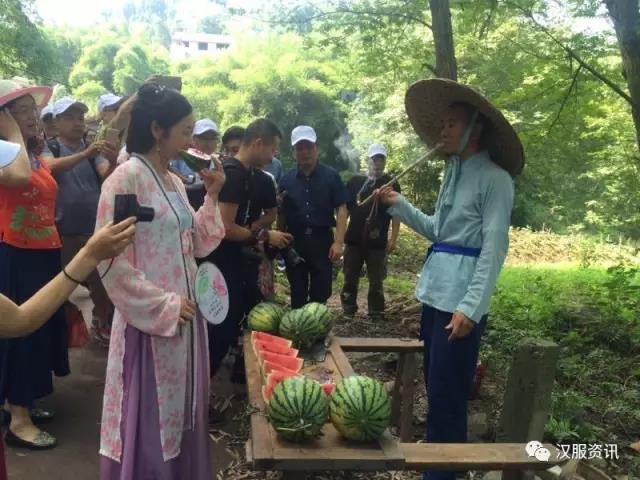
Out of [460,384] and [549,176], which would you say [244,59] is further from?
[460,384]

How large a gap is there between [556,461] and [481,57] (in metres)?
12.4

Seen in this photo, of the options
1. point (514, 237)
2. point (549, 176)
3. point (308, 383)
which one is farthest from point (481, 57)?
point (308, 383)

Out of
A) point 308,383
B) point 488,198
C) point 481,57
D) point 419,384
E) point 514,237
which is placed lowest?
point 514,237

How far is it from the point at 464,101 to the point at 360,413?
1.83 meters

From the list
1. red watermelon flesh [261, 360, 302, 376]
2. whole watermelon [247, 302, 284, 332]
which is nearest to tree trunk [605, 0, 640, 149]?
whole watermelon [247, 302, 284, 332]

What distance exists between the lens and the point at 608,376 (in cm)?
571

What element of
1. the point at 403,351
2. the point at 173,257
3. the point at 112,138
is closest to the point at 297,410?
the point at 173,257

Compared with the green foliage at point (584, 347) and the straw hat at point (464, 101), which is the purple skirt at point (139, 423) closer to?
the straw hat at point (464, 101)

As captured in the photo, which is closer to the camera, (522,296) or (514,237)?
(522,296)

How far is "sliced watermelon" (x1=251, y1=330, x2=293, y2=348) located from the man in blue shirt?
183 cm

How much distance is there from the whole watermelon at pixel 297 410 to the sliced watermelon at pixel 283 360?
697mm

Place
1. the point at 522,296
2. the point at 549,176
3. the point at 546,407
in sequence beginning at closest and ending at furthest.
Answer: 1. the point at 546,407
2. the point at 522,296
3. the point at 549,176

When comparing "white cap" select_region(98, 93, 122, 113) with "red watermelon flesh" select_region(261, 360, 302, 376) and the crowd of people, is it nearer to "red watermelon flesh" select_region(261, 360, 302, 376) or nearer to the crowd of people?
the crowd of people

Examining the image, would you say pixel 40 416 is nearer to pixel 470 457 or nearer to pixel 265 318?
pixel 265 318
